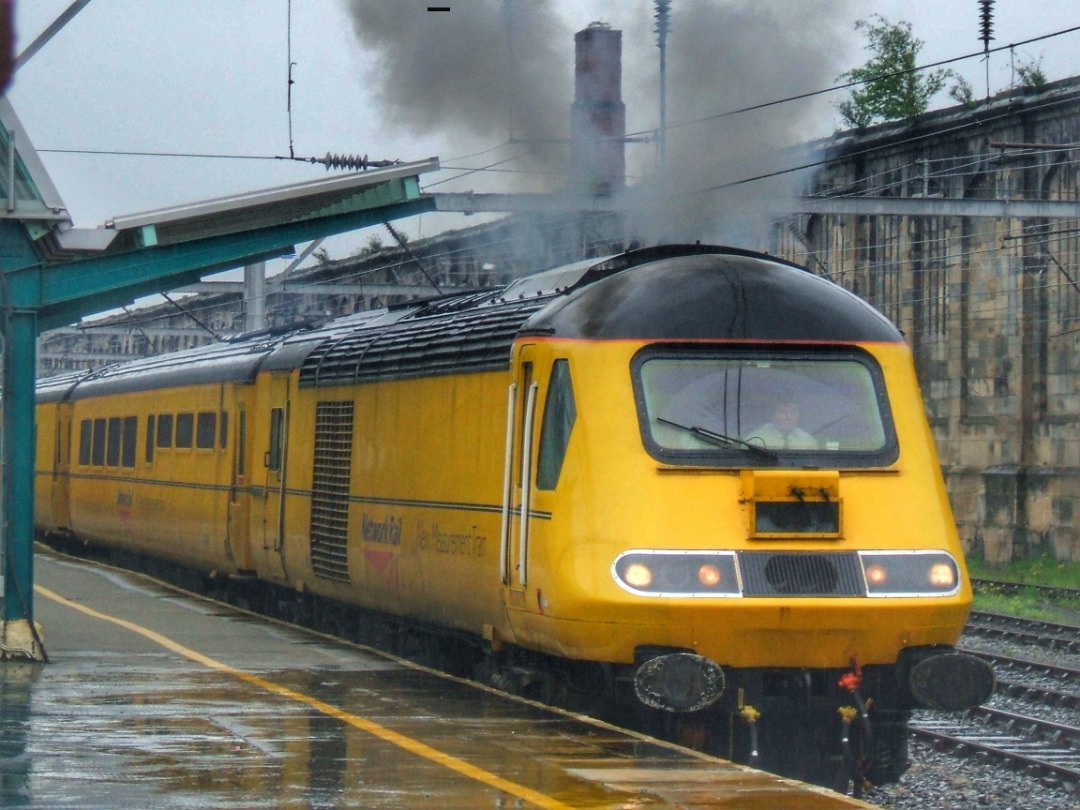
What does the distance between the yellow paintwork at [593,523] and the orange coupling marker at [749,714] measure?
0.25m

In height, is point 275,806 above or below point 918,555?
below

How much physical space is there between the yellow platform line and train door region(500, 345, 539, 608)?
1.20 meters

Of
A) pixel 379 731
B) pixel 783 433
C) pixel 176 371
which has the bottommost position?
pixel 379 731

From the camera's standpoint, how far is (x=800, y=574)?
9656mm

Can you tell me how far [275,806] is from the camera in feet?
24.4

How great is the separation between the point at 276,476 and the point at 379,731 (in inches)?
287

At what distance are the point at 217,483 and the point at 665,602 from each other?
10.4m

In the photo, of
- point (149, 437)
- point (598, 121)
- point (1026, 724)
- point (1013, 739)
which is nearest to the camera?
point (1013, 739)

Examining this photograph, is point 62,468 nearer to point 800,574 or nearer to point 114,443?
point 114,443

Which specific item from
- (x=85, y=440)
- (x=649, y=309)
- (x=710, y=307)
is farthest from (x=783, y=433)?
(x=85, y=440)

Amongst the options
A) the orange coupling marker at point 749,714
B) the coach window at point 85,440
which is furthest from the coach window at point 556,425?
the coach window at point 85,440

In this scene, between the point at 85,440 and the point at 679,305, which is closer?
the point at 679,305

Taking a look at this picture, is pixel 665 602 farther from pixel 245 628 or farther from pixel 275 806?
pixel 245 628

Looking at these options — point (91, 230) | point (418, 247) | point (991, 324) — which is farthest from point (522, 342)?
point (418, 247)
